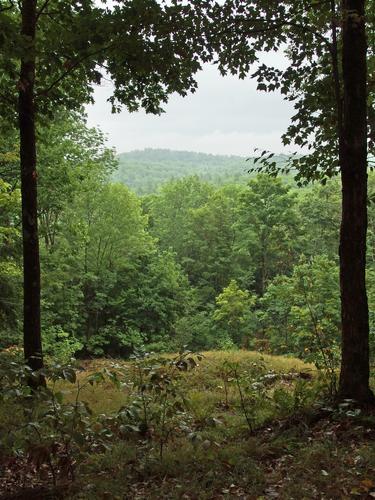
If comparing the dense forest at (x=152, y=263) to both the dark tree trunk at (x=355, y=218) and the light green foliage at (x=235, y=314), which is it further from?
the dark tree trunk at (x=355, y=218)

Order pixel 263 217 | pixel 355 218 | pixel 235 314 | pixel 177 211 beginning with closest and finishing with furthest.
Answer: pixel 355 218 → pixel 235 314 → pixel 263 217 → pixel 177 211

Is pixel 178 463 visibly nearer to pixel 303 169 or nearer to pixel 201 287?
pixel 303 169

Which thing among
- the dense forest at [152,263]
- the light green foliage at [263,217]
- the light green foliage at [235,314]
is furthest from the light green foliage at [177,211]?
the light green foliage at [235,314]

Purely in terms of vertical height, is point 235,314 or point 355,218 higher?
point 355,218

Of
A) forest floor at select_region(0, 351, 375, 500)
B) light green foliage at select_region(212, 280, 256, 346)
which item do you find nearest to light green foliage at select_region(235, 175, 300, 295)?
light green foliage at select_region(212, 280, 256, 346)

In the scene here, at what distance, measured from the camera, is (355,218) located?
584 cm

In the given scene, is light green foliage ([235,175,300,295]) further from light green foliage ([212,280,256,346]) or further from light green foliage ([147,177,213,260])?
light green foliage ([147,177,213,260])

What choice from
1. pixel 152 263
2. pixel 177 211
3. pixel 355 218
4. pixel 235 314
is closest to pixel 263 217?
pixel 235 314

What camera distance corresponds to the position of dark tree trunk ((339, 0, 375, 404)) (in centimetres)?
580

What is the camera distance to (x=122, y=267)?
32.4 m

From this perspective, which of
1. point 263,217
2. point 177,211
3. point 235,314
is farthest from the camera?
point 177,211

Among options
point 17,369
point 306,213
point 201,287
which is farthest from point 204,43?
point 201,287

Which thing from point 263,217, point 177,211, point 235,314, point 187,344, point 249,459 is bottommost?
point 235,314

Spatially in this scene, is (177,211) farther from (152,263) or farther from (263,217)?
(152,263)
